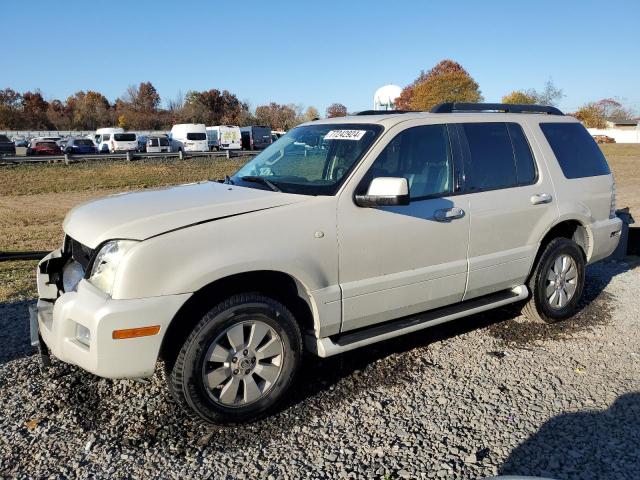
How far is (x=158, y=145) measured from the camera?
42.3m

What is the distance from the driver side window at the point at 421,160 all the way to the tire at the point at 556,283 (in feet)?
4.61

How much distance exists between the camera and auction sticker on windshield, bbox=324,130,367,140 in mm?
4065

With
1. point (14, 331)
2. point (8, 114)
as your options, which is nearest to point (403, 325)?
point (14, 331)

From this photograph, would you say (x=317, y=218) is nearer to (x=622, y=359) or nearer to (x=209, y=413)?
(x=209, y=413)

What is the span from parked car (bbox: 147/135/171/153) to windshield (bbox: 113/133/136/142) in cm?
128

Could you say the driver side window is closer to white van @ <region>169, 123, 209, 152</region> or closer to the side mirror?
the side mirror

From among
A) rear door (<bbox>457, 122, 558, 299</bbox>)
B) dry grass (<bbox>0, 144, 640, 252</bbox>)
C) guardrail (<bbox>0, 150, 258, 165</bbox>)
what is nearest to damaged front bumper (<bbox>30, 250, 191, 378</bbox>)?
rear door (<bbox>457, 122, 558, 299</bbox>)

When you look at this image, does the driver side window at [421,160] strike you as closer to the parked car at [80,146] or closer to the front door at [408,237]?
the front door at [408,237]

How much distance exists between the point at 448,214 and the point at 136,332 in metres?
2.32

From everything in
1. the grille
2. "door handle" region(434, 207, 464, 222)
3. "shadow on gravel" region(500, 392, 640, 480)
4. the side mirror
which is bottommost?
"shadow on gravel" region(500, 392, 640, 480)

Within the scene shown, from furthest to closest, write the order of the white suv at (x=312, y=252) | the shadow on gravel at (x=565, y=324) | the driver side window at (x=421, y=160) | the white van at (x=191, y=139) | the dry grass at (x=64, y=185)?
the white van at (x=191, y=139)
the dry grass at (x=64, y=185)
the shadow on gravel at (x=565, y=324)
the driver side window at (x=421, y=160)
the white suv at (x=312, y=252)

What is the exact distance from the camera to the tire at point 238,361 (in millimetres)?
3166

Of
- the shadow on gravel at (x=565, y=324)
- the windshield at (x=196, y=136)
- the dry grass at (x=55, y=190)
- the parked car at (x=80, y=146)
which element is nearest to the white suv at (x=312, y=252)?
the shadow on gravel at (x=565, y=324)

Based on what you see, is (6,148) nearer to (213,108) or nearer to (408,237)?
(408,237)
